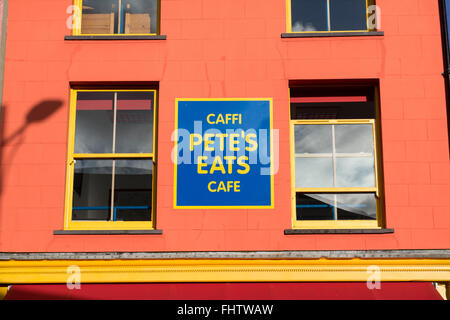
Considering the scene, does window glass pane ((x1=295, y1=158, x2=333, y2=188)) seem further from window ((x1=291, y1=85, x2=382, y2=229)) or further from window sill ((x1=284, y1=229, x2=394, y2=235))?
window sill ((x1=284, y1=229, x2=394, y2=235))

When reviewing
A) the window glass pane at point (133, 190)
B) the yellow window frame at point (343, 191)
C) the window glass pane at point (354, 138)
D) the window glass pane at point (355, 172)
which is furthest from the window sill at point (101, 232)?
the window glass pane at point (354, 138)

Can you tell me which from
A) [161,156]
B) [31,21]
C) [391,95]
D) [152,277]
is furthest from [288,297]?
[31,21]

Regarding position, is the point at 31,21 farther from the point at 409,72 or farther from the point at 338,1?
the point at 409,72

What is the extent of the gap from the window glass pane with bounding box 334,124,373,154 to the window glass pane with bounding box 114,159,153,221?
2848mm

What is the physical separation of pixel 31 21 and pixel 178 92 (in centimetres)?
256

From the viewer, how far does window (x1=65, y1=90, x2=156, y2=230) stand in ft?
24.0

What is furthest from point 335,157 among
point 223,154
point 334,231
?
point 223,154

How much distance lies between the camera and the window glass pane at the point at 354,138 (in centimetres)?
753

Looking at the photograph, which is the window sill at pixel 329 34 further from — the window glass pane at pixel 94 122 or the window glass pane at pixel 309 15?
the window glass pane at pixel 94 122

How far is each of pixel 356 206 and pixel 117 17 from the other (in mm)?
4722

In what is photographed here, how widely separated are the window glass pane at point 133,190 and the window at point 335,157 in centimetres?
215

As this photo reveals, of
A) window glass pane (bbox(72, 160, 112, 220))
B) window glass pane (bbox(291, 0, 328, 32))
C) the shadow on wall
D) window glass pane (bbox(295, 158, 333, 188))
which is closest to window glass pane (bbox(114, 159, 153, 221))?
window glass pane (bbox(72, 160, 112, 220))

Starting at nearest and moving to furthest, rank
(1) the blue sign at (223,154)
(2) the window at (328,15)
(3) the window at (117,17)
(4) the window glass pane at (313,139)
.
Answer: (1) the blue sign at (223,154) → (4) the window glass pane at (313,139) → (2) the window at (328,15) → (3) the window at (117,17)

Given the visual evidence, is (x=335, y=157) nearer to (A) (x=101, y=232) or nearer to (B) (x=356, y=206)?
(B) (x=356, y=206)
